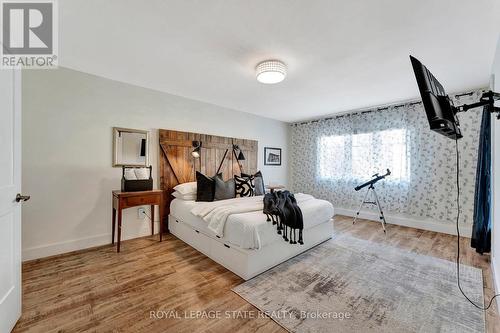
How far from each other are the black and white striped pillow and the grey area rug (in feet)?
4.57

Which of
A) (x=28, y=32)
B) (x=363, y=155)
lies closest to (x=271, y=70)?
(x=28, y=32)

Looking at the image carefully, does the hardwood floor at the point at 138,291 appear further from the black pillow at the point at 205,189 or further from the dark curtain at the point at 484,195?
the black pillow at the point at 205,189

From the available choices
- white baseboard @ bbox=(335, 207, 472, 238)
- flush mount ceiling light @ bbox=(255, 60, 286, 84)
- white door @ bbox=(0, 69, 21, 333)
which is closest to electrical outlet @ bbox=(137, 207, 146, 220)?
white door @ bbox=(0, 69, 21, 333)

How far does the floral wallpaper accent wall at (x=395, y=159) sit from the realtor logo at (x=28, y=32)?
16.4 feet

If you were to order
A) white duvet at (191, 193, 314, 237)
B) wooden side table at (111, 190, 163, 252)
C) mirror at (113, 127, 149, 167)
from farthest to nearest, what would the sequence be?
1. mirror at (113, 127, 149, 167)
2. wooden side table at (111, 190, 163, 252)
3. white duvet at (191, 193, 314, 237)

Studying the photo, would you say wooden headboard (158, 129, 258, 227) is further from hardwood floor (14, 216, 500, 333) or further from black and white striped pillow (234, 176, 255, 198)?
hardwood floor (14, 216, 500, 333)

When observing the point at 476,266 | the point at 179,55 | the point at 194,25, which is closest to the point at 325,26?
the point at 194,25

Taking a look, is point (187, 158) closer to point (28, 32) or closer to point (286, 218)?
point (286, 218)

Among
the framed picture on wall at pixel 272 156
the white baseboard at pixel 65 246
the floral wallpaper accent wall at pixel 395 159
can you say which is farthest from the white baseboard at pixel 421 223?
the white baseboard at pixel 65 246

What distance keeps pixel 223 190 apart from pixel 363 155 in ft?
10.5

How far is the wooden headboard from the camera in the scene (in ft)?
11.6

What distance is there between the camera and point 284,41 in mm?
2057

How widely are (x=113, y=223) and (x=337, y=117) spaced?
196 inches

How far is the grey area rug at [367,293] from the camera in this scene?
1.58 meters
